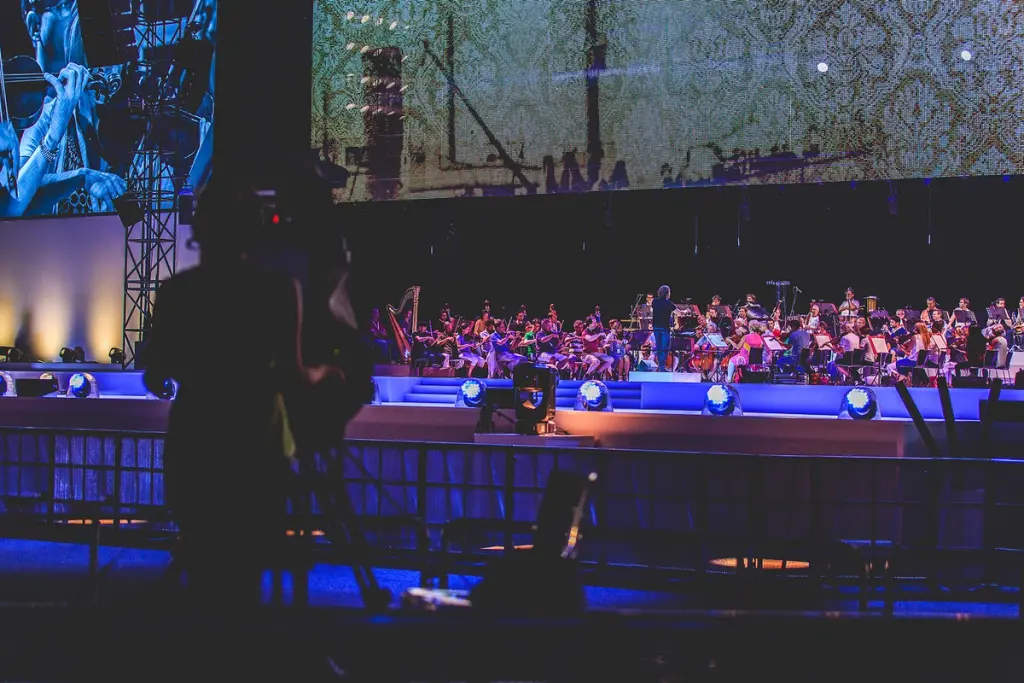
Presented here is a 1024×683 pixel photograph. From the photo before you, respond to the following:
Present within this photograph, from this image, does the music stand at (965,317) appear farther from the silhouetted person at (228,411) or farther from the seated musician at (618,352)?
the silhouetted person at (228,411)

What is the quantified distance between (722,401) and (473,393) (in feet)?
7.27

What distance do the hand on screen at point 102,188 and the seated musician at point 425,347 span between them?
5123 millimetres

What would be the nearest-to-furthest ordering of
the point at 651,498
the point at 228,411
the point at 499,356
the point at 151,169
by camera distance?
the point at 228,411 < the point at 651,498 < the point at 151,169 < the point at 499,356

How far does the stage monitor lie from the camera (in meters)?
14.7

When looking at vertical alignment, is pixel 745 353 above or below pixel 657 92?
below

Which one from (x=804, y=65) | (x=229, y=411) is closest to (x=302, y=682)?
(x=229, y=411)

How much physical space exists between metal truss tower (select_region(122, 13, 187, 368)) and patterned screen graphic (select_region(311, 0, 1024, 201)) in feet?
7.12

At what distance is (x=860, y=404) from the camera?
8273 millimetres

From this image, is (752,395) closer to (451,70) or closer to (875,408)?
(875,408)

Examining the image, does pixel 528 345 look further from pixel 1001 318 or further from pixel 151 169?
pixel 1001 318

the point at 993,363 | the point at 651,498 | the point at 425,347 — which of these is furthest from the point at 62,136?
the point at 993,363

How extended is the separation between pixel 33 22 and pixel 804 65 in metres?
11.7

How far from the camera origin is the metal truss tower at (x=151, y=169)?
44.6 ft

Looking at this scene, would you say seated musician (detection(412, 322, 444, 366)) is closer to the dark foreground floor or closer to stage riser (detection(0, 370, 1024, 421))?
stage riser (detection(0, 370, 1024, 421))
